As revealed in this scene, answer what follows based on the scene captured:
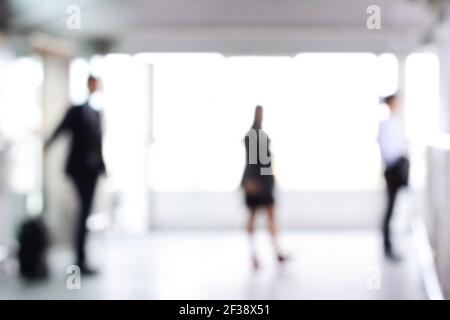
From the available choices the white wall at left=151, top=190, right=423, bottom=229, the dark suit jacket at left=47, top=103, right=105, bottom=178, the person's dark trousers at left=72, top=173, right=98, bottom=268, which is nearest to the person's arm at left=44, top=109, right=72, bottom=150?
the dark suit jacket at left=47, top=103, right=105, bottom=178

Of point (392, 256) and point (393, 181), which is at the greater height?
point (393, 181)

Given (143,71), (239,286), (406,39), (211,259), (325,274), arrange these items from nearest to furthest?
(239,286), (325,274), (211,259), (406,39), (143,71)

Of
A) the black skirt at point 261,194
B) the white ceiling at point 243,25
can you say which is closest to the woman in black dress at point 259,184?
the black skirt at point 261,194

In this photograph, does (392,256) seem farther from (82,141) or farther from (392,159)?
(82,141)

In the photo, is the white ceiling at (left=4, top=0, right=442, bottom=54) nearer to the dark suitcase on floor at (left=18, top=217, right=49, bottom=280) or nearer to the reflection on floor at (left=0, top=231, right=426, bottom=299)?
the dark suitcase on floor at (left=18, top=217, right=49, bottom=280)

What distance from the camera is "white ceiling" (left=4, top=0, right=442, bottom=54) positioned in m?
5.60

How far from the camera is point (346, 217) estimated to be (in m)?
7.38

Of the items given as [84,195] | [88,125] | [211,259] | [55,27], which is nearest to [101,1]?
[55,27]

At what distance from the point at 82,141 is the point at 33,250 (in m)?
0.81

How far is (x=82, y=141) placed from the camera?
4465 millimetres

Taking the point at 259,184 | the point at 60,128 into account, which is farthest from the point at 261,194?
the point at 60,128

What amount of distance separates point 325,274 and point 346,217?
9.29 ft

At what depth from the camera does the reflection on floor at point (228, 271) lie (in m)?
4.00
